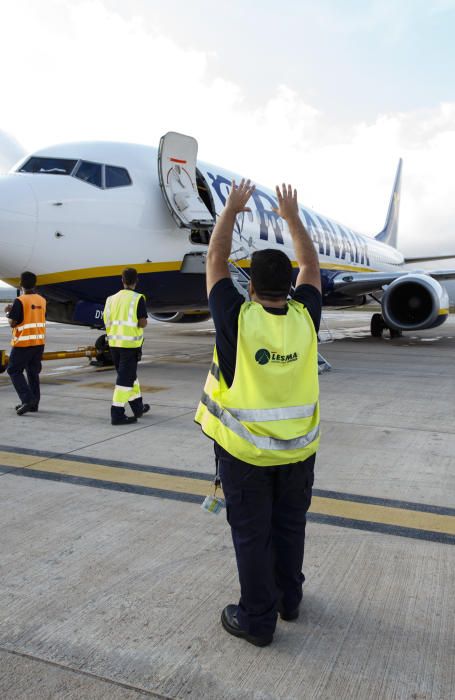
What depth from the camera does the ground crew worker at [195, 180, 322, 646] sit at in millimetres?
2242

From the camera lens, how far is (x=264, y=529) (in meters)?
2.30

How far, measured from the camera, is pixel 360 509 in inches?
142

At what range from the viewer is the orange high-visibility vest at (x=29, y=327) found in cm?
652

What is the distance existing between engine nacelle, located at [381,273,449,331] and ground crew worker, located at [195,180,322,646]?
1132 cm

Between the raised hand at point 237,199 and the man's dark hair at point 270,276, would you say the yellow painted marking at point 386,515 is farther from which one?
the raised hand at point 237,199

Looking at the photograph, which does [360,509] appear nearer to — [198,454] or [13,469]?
[198,454]

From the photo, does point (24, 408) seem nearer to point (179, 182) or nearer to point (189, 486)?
point (189, 486)

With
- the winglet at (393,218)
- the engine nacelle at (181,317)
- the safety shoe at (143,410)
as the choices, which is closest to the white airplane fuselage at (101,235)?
the safety shoe at (143,410)

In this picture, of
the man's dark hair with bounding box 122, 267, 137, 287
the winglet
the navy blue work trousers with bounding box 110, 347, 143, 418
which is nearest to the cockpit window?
the man's dark hair with bounding box 122, 267, 137, 287

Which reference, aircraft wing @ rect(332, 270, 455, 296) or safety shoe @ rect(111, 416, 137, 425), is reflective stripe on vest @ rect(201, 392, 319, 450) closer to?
safety shoe @ rect(111, 416, 137, 425)

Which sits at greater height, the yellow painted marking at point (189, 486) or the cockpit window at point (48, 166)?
the cockpit window at point (48, 166)

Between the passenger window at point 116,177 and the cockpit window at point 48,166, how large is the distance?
0.53 metres

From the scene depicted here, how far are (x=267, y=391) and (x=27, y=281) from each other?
514 centimetres

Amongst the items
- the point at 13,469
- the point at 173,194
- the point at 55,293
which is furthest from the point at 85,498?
the point at 173,194
